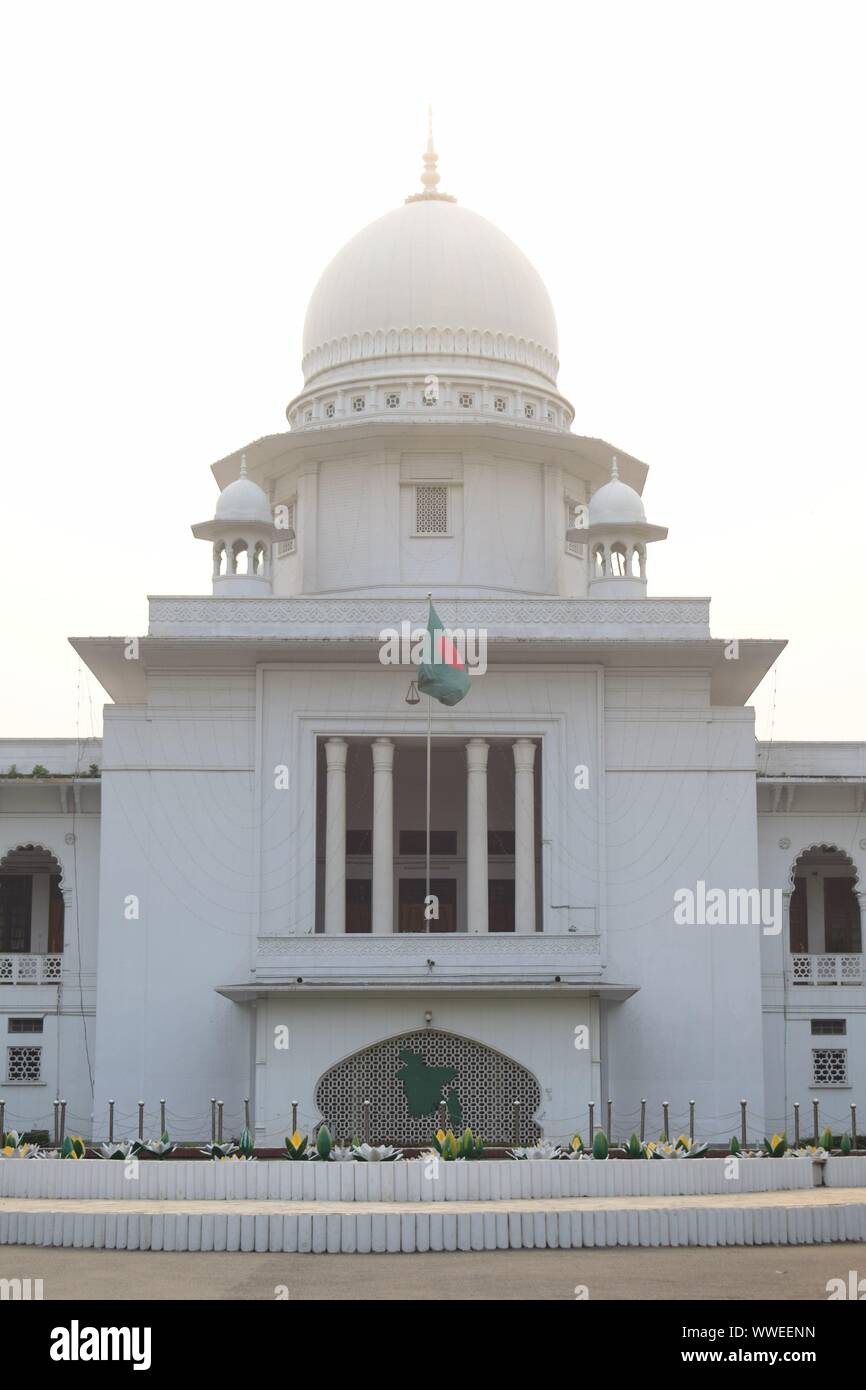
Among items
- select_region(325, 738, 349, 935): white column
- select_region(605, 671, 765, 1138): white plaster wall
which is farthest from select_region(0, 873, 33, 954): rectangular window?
select_region(605, 671, 765, 1138): white plaster wall

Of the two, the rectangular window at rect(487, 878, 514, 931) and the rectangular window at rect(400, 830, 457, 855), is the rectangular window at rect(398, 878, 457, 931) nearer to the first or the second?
the rectangular window at rect(400, 830, 457, 855)

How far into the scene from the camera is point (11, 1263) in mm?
18406

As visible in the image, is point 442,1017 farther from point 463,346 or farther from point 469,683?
point 463,346

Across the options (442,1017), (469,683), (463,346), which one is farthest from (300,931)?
(463,346)

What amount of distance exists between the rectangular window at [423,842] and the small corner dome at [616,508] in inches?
284

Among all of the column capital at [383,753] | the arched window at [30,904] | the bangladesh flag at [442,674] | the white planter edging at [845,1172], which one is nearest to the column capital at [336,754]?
the column capital at [383,753]

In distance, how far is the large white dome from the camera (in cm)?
4162

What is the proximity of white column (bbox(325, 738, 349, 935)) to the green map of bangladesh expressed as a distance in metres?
3.09

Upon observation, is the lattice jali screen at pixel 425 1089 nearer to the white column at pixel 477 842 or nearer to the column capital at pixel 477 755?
the white column at pixel 477 842

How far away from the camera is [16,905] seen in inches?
1602

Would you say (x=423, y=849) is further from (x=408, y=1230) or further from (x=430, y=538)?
(x=408, y=1230)

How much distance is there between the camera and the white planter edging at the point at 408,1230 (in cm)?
1927

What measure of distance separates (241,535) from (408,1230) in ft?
68.0
